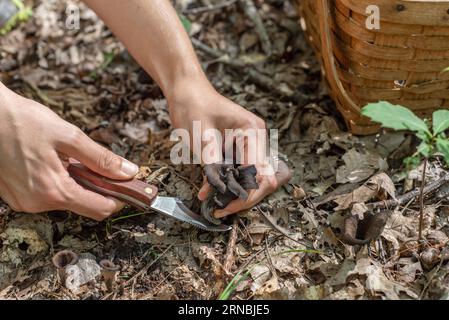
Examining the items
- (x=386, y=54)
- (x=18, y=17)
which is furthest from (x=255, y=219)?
(x=18, y=17)

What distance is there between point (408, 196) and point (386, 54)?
0.59 metres

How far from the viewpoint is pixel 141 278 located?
7.16 feet

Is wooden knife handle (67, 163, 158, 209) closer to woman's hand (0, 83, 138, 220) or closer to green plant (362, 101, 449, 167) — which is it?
woman's hand (0, 83, 138, 220)

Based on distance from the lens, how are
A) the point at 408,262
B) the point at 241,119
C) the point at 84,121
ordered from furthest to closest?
1. the point at 84,121
2. the point at 241,119
3. the point at 408,262

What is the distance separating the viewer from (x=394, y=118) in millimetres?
1796

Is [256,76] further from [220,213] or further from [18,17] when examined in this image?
[18,17]

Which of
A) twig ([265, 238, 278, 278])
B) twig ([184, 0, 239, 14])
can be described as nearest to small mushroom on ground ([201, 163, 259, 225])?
twig ([265, 238, 278, 278])

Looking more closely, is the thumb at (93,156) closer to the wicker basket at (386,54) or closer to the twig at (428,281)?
the wicker basket at (386,54)

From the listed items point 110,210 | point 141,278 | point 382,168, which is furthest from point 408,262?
point 110,210

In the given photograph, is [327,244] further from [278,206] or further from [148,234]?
[148,234]

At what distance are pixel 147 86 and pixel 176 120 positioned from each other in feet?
2.41

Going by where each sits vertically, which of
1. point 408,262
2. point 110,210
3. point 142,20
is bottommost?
point 408,262

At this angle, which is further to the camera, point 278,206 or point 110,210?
point 278,206

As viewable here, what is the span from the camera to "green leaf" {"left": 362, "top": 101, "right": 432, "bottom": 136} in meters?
1.77
